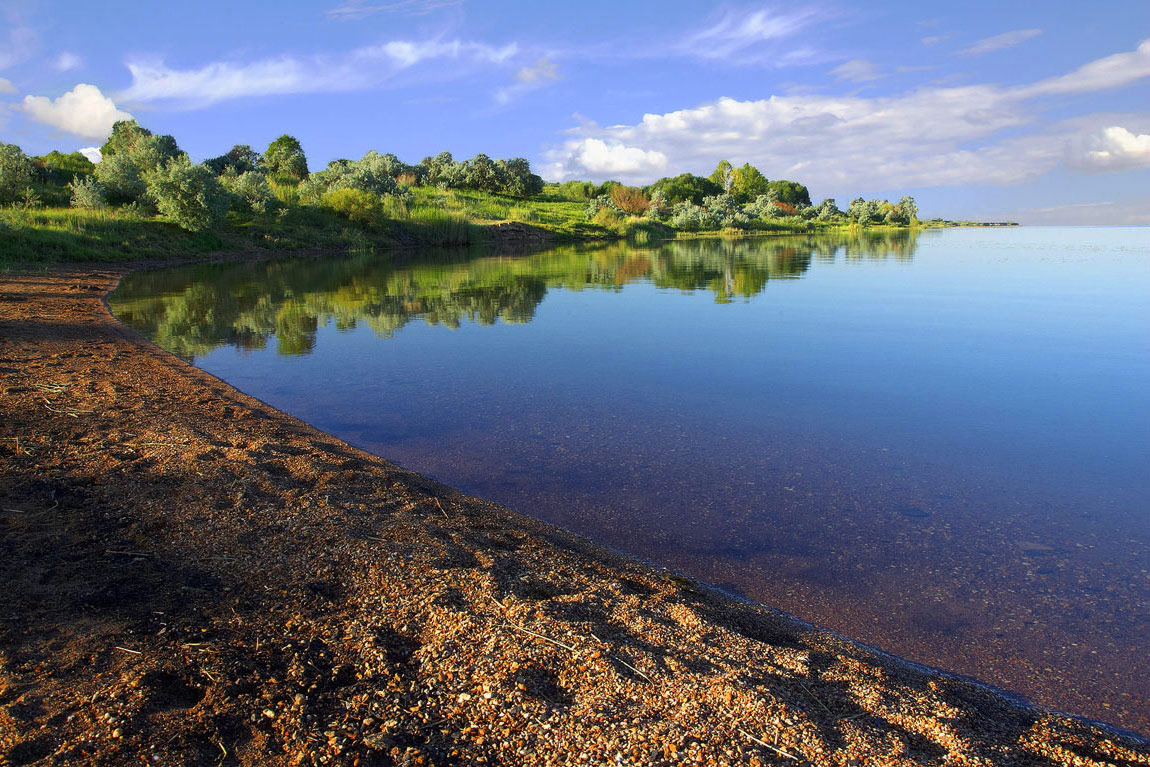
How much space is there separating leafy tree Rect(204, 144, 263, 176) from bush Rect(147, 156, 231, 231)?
57.2 feet

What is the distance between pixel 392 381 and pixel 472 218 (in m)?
38.8

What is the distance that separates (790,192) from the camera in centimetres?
10869

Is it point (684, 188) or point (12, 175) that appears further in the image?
point (684, 188)

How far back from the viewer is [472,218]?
44906 millimetres

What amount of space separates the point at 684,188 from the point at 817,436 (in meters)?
82.0

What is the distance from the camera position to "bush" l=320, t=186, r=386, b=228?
1457 inches

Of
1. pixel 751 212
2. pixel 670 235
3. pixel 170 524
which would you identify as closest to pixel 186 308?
pixel 170 524

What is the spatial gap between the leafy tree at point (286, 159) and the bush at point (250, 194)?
13.7 m

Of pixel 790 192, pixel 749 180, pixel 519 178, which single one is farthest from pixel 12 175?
pixel 790 192

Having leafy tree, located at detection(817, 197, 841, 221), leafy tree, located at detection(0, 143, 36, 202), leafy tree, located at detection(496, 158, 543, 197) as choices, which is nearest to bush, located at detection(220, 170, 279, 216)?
leafy tree, located at detection(0, 143, 36, 202)

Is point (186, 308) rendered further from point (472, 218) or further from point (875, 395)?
point (472, 218)

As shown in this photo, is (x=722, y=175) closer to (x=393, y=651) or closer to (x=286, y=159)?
(x=286, y=159)

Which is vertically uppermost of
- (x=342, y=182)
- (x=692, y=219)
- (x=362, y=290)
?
(x=342, y=182)

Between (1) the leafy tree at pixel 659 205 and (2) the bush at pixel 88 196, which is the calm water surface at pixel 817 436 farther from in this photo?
(1) the leafy tree at pixel 659 205
